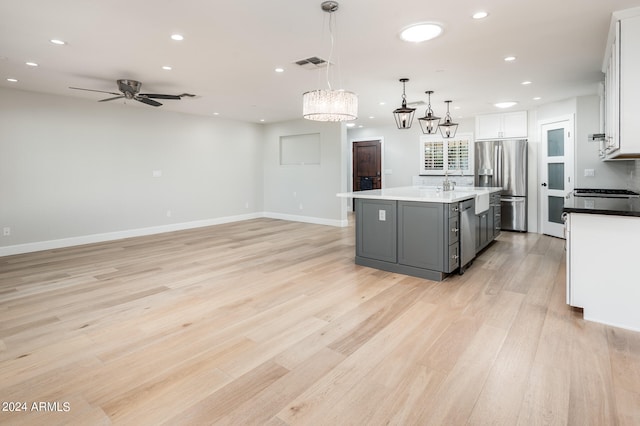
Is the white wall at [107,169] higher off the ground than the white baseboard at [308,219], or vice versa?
the white wall at [107,169]

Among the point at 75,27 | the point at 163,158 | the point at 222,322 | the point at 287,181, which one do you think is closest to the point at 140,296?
the point at 222,322

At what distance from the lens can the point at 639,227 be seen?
2.69 metres

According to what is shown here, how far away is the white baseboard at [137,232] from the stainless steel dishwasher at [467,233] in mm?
3709

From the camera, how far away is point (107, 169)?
21.3 feet

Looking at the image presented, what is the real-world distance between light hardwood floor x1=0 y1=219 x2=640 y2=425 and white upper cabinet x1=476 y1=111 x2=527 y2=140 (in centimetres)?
388

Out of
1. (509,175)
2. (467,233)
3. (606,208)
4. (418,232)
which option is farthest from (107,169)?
(509,175)

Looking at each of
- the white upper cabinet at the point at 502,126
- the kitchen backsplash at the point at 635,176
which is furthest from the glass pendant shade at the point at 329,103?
the white upper cabinet at the point at 502,126

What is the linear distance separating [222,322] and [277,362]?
85 centimetres

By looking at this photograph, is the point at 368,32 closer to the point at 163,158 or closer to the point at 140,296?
the point at 140,296

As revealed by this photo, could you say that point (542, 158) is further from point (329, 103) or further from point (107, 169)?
point (107, 169)

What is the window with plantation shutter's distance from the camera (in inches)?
333

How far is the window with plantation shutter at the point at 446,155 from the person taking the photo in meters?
8.47

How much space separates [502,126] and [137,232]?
26.4 feet

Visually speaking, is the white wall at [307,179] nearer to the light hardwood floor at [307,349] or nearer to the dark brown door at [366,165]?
the dark brown door at [366,165]
